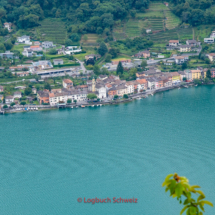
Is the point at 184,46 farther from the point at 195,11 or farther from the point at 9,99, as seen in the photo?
the point at 9,99

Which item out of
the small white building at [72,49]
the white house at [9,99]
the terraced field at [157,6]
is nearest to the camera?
the white house at [9,99]

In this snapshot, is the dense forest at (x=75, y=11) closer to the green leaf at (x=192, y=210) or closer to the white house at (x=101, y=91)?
the white house at (x=101, y=91)

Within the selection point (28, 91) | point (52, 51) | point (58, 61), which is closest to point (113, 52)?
point (58, 61)

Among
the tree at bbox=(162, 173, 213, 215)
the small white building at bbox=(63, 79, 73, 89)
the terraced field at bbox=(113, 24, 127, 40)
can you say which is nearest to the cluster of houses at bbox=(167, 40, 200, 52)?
the terraced field at bbox=(113, 24, 127, 40)

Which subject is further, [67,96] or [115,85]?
[115,85]

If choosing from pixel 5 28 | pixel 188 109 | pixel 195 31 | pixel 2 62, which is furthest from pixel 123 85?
pixel 5 28

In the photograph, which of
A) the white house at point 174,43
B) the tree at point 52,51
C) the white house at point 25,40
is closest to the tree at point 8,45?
the white house at point 25,40
